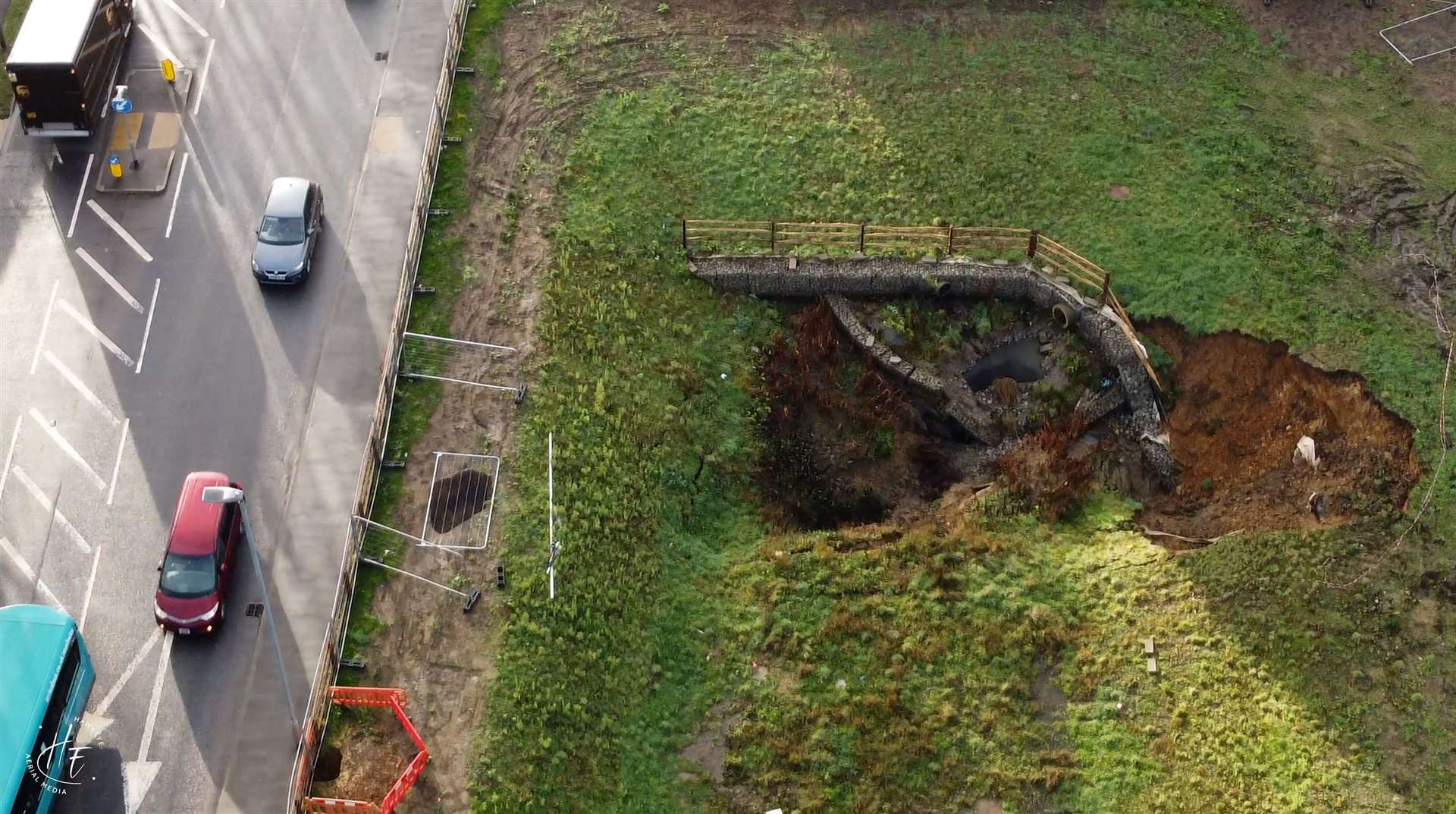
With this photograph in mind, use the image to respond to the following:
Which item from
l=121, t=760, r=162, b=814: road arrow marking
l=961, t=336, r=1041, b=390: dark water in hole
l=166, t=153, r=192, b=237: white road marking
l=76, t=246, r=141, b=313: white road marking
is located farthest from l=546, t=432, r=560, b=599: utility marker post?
l=166, t=153, r=192, b=237: white road marking

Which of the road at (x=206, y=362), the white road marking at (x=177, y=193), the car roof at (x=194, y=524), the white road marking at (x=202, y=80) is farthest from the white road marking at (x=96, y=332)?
the white road marking at (x=202, y=80)

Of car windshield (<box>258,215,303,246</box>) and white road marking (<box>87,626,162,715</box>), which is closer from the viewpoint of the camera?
white road marking (<box>87,626,162,715</box>)

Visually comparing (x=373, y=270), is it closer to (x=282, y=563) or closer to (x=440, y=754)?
(x=282, y=563)

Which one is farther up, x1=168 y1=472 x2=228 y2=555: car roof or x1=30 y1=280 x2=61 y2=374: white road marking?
x1=30 y1=280 x2=61 y2=374: white road marking

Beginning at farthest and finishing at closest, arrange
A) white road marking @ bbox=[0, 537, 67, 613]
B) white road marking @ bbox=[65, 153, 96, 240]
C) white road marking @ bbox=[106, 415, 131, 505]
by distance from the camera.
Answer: white road marking @ bbox=[65, 153, 96, 240] < white road marking @ bbox=[106, 415, 131, 505] < white road marking @ bbox=[0, 537, 67, 613]

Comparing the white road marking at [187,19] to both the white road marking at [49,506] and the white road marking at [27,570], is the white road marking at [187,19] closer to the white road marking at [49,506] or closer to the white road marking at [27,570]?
the white road marking at [49,506]

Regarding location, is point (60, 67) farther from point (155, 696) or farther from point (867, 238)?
point (867, 238)

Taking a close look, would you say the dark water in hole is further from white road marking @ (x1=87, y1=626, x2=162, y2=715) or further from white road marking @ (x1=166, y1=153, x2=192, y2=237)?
white road marking @ (x1=166, y1=153, x2=192, y2=237)
